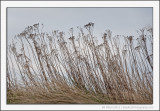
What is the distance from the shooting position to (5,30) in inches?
136

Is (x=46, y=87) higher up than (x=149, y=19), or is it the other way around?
(x=149, y=19)

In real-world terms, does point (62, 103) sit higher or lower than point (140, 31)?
lower

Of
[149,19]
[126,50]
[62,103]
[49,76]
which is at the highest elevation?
[149,19]

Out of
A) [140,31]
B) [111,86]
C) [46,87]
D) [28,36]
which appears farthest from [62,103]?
[140,31]

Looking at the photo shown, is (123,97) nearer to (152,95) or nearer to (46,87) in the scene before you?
(152,95)

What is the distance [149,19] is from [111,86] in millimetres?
690

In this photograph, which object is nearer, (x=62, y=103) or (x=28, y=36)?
(x=62, y=103)

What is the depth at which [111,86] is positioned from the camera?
3.52 metres

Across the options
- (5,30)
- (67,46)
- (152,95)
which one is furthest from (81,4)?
(152,95)

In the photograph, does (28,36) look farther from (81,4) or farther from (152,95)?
(152,95)

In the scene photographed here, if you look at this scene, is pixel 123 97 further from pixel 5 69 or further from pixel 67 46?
pixel 5 69

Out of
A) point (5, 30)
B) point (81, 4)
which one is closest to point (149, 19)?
point (81, 4)

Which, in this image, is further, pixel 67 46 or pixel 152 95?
pixel 67 46

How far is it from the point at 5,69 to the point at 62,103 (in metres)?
0.59
